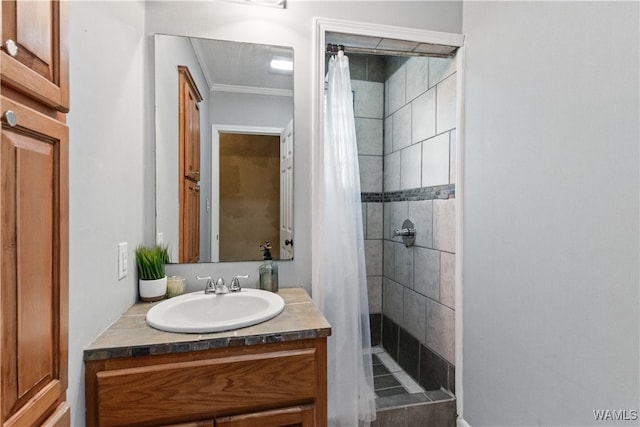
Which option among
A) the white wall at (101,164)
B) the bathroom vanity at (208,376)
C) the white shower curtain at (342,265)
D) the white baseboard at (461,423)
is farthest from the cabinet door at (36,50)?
the white baseboard at (461,423)

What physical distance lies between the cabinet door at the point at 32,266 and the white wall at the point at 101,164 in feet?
0.44

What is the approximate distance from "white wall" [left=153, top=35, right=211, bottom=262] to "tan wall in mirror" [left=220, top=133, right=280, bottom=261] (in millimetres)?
163

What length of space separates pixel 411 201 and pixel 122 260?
1.71 metres

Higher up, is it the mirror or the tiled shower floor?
the mirror

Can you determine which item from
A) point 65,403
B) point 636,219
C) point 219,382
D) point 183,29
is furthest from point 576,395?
point 183,29

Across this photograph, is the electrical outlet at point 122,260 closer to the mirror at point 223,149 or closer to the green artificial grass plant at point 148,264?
the green artificial grass plant at point 148,264

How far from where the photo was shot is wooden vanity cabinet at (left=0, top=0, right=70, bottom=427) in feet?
1.96

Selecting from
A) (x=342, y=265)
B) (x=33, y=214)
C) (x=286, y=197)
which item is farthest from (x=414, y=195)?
(x=33, y=214)

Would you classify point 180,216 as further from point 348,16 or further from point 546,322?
point 546,322

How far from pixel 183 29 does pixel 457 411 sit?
234 centimetres

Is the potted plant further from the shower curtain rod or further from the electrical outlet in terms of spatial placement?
the shower curtain rod

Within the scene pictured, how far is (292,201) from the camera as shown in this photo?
66.2 inches

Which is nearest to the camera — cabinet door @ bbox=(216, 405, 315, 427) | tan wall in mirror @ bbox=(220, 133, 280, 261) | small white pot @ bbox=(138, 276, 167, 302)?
cabinet door @ bbox=(216, 405, 315, 427)

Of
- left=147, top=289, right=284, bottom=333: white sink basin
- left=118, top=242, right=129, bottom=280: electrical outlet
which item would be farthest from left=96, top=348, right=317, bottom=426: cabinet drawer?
left=118, top=242, right=129, bottom=280: electrical outlet
